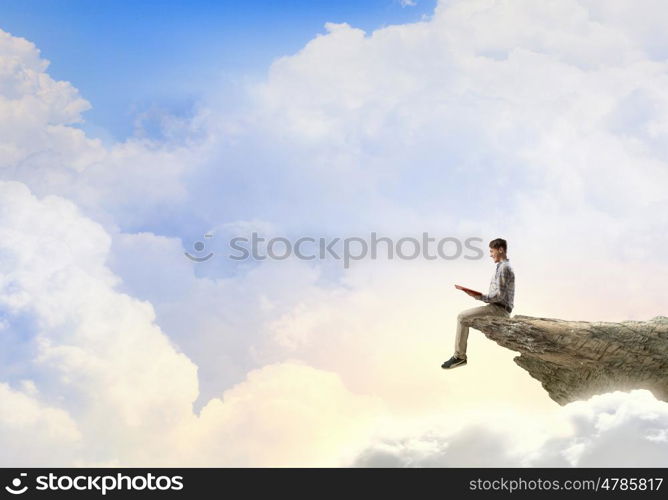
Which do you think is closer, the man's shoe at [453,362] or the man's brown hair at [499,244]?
the man's brown hair at [499,244]

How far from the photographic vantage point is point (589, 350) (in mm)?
13570

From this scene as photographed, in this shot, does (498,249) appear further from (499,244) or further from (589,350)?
(589,350)

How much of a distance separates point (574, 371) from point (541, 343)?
1353 millimetres

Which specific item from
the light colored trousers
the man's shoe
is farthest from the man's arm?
the man's shoe

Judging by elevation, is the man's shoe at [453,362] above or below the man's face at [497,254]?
below

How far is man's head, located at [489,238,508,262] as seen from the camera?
43.1 ft

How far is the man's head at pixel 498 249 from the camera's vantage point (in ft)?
43.1

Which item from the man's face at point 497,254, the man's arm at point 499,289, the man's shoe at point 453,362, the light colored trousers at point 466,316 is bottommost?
the man's shoe at point 453,362

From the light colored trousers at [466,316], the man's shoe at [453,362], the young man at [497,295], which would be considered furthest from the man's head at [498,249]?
the man's shoe at [453,362]

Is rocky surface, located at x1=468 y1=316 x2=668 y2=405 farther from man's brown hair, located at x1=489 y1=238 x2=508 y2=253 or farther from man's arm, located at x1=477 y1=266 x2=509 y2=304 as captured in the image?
man's brown hair, located at x1=489 y1=238 x2=508 y2=253

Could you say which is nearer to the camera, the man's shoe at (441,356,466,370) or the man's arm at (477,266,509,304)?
the man's arm at (477,266,509,304)

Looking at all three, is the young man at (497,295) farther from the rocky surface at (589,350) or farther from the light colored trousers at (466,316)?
the rocky surface at (589,350)

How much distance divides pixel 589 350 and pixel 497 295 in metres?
2.10
